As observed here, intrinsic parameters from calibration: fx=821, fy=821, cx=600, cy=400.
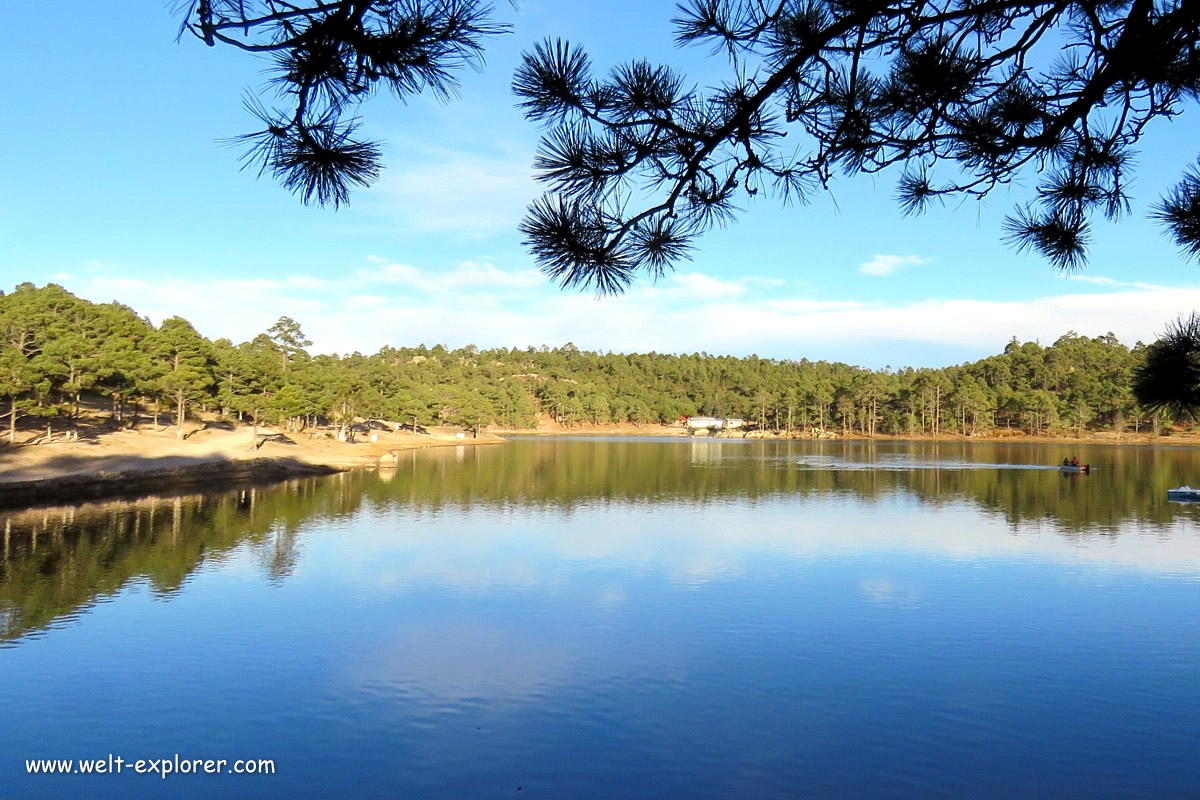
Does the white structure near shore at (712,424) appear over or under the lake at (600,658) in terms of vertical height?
over

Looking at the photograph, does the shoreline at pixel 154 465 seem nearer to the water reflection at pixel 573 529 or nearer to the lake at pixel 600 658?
the water reflection at pixel 573 529

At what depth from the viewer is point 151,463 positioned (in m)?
32.7

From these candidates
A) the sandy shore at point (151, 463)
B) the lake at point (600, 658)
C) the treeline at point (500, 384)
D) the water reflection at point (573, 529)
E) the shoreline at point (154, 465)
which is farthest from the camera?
the treeline at point (500, 384)

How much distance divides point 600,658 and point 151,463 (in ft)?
92.7

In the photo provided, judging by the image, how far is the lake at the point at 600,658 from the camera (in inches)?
299

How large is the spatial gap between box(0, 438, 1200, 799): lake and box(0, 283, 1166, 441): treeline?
13.1ft

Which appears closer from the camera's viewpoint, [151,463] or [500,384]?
[151,463]

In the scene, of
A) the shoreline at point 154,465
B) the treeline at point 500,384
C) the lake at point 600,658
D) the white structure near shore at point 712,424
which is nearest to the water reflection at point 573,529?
the lake at point 600,658

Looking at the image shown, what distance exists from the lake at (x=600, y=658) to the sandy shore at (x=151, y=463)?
4.04 m

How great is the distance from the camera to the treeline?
111 ft

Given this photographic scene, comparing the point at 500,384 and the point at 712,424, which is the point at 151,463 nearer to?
the point at 500,384

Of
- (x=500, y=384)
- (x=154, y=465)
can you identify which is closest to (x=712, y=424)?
(x=500, y=384)

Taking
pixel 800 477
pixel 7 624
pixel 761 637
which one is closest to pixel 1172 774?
pixel 761 637

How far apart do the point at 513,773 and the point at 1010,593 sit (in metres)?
10.9
